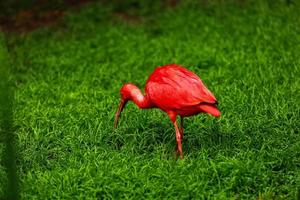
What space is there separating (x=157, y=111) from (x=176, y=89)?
3.67 ft

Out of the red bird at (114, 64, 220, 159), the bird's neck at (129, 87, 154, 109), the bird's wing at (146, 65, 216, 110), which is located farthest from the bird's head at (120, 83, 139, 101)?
the bird's wing at (146, 65, 216, 110)

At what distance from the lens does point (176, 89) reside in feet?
17.3

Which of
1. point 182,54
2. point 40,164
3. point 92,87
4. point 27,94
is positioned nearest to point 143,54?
point 182,54

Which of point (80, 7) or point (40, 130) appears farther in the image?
point (80, 7)

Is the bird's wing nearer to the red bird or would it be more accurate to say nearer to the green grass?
the red bird

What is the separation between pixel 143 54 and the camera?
8.36 metres

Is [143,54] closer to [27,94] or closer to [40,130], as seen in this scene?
[27,94]

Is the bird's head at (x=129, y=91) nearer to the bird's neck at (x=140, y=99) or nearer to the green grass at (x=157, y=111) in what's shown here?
the bird's neck at (x=140, y=99)

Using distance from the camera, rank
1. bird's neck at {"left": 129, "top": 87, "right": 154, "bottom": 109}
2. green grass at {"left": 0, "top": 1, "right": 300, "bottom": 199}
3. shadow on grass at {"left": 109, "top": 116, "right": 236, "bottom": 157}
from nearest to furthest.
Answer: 1. green grass at {"left": 0, "top": 1, "right": 300, "bottom": 199}
2. bird's neck at {"left": 129, "top": 87, "right": 154, "bottom": 109}
3. shadow on grass at {"left": 109, "top": 116, "right": 236, "bottom": 157}

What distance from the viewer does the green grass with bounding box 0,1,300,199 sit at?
5113 millimetres

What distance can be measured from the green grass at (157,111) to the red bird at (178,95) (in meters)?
0.38

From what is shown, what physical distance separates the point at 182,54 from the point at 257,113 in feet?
7.53

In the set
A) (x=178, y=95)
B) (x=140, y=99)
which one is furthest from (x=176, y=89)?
(x=140, y=99)

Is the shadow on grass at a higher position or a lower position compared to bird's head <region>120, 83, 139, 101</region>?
lower
